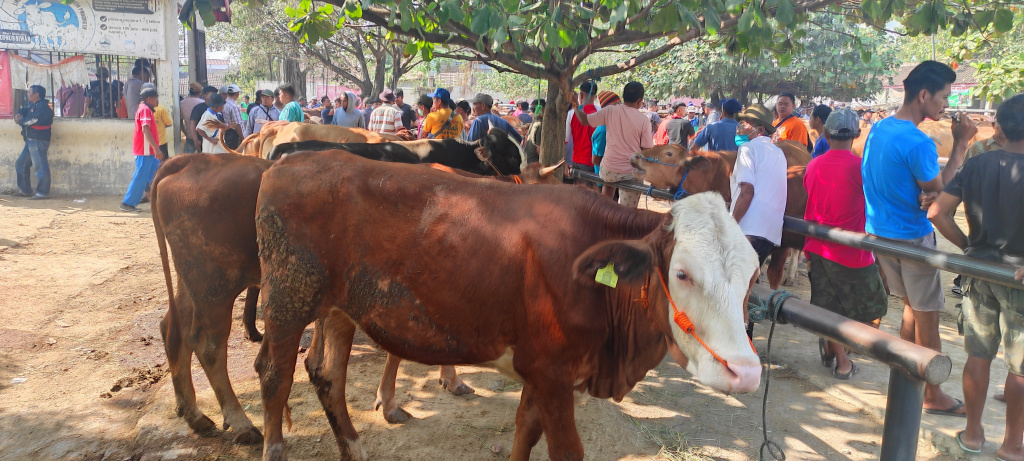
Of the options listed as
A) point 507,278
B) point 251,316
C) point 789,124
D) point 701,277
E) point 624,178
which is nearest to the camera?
point 701,277

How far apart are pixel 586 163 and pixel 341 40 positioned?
60.1ft

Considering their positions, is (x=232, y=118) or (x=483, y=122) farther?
(x=232, y=118)

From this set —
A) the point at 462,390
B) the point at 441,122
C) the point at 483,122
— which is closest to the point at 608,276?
the point at 462,390

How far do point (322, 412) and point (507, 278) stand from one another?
214cm

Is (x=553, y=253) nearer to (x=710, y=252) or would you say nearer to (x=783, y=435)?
(x=710, y=252)

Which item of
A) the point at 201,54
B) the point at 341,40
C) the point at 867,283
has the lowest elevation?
the point at 867,283

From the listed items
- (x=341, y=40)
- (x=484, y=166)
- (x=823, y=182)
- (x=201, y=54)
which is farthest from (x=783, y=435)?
(x=341, y=40)

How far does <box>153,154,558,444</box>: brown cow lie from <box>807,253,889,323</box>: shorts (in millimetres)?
4174

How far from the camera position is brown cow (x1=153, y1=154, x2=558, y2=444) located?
3992 millimetres

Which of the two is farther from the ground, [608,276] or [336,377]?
[608,276]

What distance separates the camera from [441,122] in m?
10.0

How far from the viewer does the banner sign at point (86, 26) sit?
1176 centimetres

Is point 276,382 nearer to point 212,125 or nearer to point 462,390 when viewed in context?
point 462,390

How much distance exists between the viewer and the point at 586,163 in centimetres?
929
